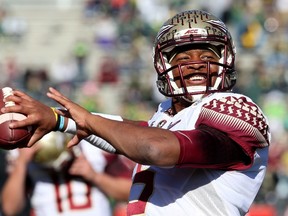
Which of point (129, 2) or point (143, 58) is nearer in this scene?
point (143, 58)

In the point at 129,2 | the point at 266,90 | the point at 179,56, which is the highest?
the point at 179,56

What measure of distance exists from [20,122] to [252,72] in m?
11.1

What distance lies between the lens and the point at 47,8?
18.3 metres

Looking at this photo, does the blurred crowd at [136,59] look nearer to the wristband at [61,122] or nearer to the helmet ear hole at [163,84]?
the helmet ear hole at [163,84]

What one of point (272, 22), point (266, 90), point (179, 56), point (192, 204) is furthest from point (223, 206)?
point (272, 22)

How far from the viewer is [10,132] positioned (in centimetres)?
325

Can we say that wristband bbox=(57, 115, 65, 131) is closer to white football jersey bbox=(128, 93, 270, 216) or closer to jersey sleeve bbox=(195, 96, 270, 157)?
white football jersey bbox=(128, 93, 270, 216)

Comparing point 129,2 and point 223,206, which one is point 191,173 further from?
point 129,2

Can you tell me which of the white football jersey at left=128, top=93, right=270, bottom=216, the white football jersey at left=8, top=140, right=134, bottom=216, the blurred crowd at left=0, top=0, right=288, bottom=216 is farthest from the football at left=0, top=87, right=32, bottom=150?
the blurred crowd at left=0, top=0, right=288, bottom=216

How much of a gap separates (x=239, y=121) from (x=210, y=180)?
27 cm

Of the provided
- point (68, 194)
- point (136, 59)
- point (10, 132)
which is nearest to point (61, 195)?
point (68, 194)

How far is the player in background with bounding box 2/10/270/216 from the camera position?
2924 mm

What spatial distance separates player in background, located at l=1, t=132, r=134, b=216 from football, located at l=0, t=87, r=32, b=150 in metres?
2.19

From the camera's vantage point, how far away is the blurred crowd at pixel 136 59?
13.3 metres
